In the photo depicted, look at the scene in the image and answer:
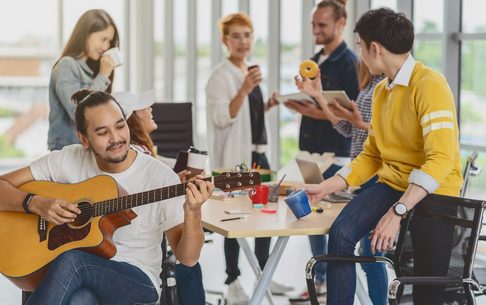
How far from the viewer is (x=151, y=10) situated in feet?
23.5

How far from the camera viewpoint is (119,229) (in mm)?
1845

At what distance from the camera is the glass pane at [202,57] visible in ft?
19.3

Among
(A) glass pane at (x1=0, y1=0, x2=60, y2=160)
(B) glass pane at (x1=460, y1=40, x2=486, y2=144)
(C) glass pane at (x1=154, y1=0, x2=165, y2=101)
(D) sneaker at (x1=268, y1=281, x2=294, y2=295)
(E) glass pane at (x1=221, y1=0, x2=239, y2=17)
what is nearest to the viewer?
(D) sneaker at (x1=268, y1=281, x2=294, y2=295)

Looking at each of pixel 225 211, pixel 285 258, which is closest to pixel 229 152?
pixel 285 258

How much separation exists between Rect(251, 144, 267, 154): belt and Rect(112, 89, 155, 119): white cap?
3.59 feet

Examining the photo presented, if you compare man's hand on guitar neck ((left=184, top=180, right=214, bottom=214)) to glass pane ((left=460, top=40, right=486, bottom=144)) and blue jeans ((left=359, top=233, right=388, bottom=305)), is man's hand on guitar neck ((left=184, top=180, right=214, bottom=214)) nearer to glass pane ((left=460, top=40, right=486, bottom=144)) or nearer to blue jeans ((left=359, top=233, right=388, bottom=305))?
blue jeans ((left=359, top=233, right=388, bottom=305))

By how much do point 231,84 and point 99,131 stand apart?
1.67 meters

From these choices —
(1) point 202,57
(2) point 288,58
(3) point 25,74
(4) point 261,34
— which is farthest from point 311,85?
(3) point 25,74

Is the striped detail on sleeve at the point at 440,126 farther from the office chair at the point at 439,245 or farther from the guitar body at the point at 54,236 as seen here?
the guitar body at the point at 54,236

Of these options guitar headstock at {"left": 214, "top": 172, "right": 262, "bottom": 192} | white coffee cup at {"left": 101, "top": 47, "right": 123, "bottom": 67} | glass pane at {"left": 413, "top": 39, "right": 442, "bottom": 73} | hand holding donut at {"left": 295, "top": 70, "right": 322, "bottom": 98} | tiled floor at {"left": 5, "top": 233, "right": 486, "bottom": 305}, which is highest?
glass pane at {"left": 413, "top": 39, "right": 442, "bottom": 73}

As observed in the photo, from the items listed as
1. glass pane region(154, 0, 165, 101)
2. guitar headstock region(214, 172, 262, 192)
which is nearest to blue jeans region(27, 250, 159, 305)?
guitar headstock region(214, 172, 262, 192)

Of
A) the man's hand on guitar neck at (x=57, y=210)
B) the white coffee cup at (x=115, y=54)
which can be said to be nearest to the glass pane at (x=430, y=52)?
the white coffee cup at (x=115, y=54)

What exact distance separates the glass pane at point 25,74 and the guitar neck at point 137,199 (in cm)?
590

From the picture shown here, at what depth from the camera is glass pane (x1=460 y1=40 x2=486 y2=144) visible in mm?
3621
